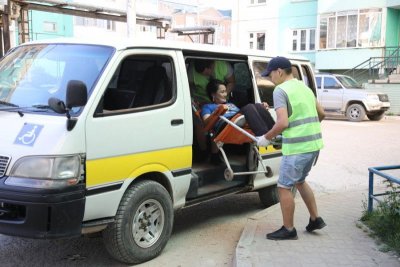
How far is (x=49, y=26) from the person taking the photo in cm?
3047

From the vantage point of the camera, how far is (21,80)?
15.9 ft

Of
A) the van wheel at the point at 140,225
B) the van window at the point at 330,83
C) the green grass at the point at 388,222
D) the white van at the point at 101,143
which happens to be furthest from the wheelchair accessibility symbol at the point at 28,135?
the van window at the point at 330,83

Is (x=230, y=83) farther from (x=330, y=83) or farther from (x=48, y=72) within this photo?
(x=330, y=83)

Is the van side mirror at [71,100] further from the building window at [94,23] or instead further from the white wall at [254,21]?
the building window at [94,23]

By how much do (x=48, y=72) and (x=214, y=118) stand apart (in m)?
1.95

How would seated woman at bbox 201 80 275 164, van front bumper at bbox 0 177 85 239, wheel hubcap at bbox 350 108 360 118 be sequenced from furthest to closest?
1. wheel hubcap at bbox 350 108 360 118
2. seated woman at bbox 201 80 275 164
3. van front bumper at bbox 0 177 85 239

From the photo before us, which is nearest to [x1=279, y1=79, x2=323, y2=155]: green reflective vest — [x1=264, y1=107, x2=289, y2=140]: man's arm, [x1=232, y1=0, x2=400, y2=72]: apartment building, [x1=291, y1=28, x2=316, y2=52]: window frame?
[x1=264, y1=107, x2=289, y2=140]: man's arm

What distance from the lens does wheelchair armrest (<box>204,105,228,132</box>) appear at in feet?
18.8

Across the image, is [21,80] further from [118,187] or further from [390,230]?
[390,230]

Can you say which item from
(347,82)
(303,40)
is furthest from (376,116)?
(303,40)

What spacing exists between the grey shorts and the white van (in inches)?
31.7

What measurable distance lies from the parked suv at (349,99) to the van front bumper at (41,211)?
57.0 feet

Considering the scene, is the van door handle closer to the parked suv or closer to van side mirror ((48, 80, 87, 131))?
van side mirror ((48, 80, 87, 131))

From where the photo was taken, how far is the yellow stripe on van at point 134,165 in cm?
422
